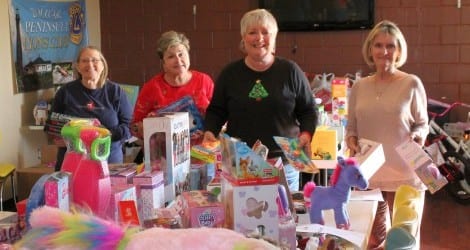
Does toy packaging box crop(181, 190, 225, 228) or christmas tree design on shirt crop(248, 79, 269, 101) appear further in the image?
christmas tree design on shirt crop(248, 79, 269, 101)

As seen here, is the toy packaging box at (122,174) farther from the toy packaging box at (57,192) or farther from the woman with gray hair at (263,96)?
the woman with gray hair at (263,96)

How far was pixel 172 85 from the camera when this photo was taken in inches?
110

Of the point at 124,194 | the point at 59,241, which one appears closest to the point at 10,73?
the point at 124,194

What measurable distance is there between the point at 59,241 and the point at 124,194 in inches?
27.5

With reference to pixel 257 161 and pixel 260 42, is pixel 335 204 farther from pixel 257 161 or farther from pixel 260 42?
pixel 260 42

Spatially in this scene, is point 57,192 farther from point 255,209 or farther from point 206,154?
point 206,154

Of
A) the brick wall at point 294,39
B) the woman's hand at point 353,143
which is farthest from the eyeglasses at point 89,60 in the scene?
the brick wall at point 294,39

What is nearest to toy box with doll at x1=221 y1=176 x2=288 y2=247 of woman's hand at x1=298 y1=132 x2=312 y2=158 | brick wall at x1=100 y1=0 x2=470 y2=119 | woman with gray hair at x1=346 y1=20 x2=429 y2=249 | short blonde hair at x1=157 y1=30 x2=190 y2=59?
woman's hand at x1=298 y1=132 x2=312 y2=158

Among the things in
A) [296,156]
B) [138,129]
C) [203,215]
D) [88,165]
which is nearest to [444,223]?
[138,129]

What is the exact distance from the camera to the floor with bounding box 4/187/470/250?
3.84m

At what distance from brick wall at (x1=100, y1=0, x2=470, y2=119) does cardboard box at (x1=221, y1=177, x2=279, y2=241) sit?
3.91 metres

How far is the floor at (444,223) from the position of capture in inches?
151

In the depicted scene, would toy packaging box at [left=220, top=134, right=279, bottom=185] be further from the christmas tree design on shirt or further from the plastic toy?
the christmas tree design on shirt

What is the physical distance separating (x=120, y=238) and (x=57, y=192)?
1.91 feet
